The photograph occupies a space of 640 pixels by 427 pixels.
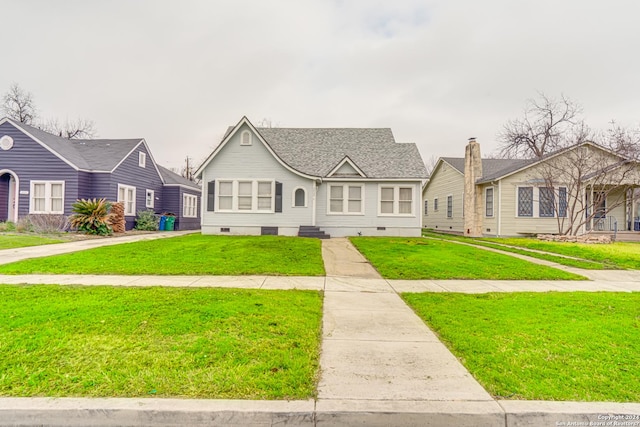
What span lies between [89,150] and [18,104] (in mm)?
24773

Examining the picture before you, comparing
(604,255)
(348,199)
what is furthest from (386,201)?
(604,255)

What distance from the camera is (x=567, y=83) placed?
22.5 meters

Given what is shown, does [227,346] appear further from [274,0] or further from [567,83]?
[567,83]

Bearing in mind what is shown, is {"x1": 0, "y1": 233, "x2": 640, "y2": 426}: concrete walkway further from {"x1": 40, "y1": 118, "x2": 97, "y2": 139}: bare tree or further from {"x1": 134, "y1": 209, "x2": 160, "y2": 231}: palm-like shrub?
{"x1": 40, "y1": 118, "x2": 97, "y2": 139}: bare tree

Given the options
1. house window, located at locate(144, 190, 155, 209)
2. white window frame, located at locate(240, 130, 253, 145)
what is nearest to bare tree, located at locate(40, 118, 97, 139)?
house window, located at locate(144, 190, 155, 209)

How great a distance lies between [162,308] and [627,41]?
2569 centimetres

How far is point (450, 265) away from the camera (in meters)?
9.69

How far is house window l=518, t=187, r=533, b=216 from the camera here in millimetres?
19031

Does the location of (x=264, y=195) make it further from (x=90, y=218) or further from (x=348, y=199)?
(x=90, y=218)

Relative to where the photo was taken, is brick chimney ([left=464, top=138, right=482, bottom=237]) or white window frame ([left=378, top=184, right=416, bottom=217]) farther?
brick chimney ([left=464, top=138, right=482, bottom=237])

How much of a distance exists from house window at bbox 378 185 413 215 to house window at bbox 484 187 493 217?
6173 mm

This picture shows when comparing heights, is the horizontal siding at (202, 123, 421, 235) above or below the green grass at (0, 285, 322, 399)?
above

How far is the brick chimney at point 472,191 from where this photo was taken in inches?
825

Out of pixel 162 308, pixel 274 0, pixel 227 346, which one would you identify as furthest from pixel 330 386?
pixel 274 0
